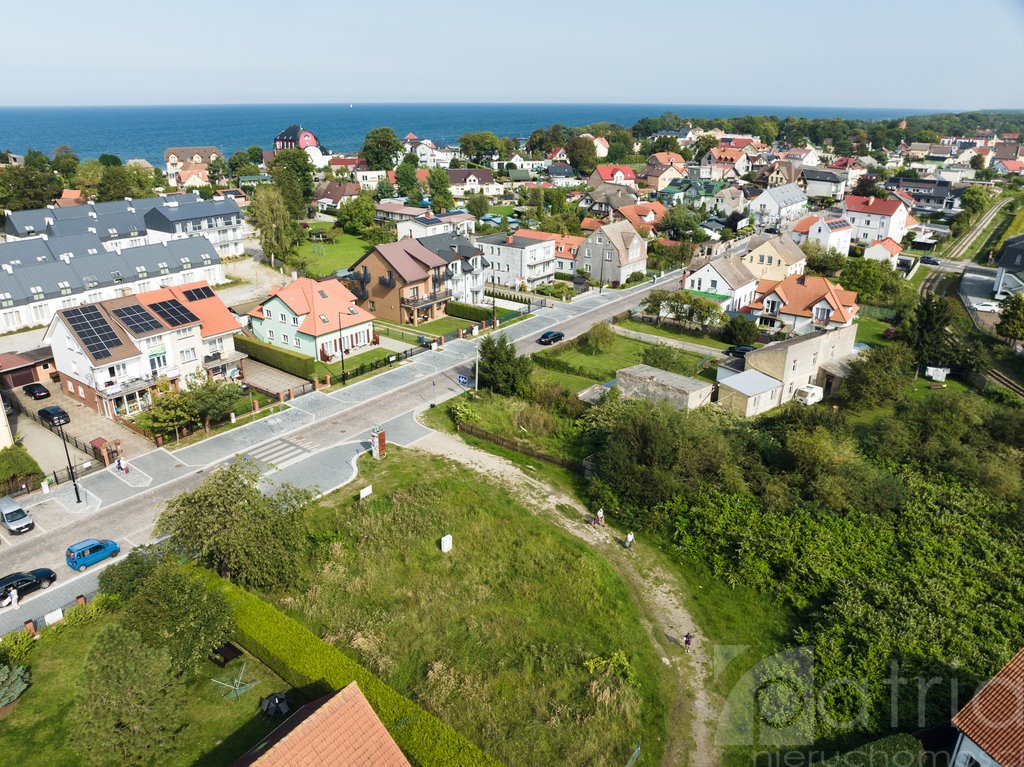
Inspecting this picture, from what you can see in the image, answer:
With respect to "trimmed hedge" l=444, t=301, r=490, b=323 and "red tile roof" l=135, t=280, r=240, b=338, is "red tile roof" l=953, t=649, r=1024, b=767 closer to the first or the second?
"red tile roof" l=135, t=280, r=240, b=338

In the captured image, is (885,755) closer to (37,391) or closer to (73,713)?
(73,713)

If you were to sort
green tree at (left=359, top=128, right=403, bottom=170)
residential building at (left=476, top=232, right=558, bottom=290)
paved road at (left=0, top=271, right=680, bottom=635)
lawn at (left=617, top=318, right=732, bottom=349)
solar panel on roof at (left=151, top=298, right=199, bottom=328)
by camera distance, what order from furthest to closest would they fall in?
green tree at (left=359, top=128, right=403, bottom=170) < residential building at (left=476, top=232, right=558, bottom=290) < lawn at (left=617, top=318, right=732, bottom=349) < solar panel on roof at (left=151, top=298, right=199, bottom=328) < paved road at (left=0, top=271, right=680, bottom=635)

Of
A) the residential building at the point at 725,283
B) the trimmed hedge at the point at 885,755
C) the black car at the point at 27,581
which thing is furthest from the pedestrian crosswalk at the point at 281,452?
the residential building at the point at 725,283

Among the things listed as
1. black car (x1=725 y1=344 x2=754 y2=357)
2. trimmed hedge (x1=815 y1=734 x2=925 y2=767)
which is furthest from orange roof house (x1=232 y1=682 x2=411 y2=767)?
black car (x1=725 y1=344 x2=754 y2=357)

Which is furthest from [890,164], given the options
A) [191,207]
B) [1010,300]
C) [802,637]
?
[802,637]

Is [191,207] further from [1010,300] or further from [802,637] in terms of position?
[1010,300]

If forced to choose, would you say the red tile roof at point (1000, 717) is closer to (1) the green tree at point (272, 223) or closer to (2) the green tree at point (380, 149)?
(1) the green tree at point (272, 223)
